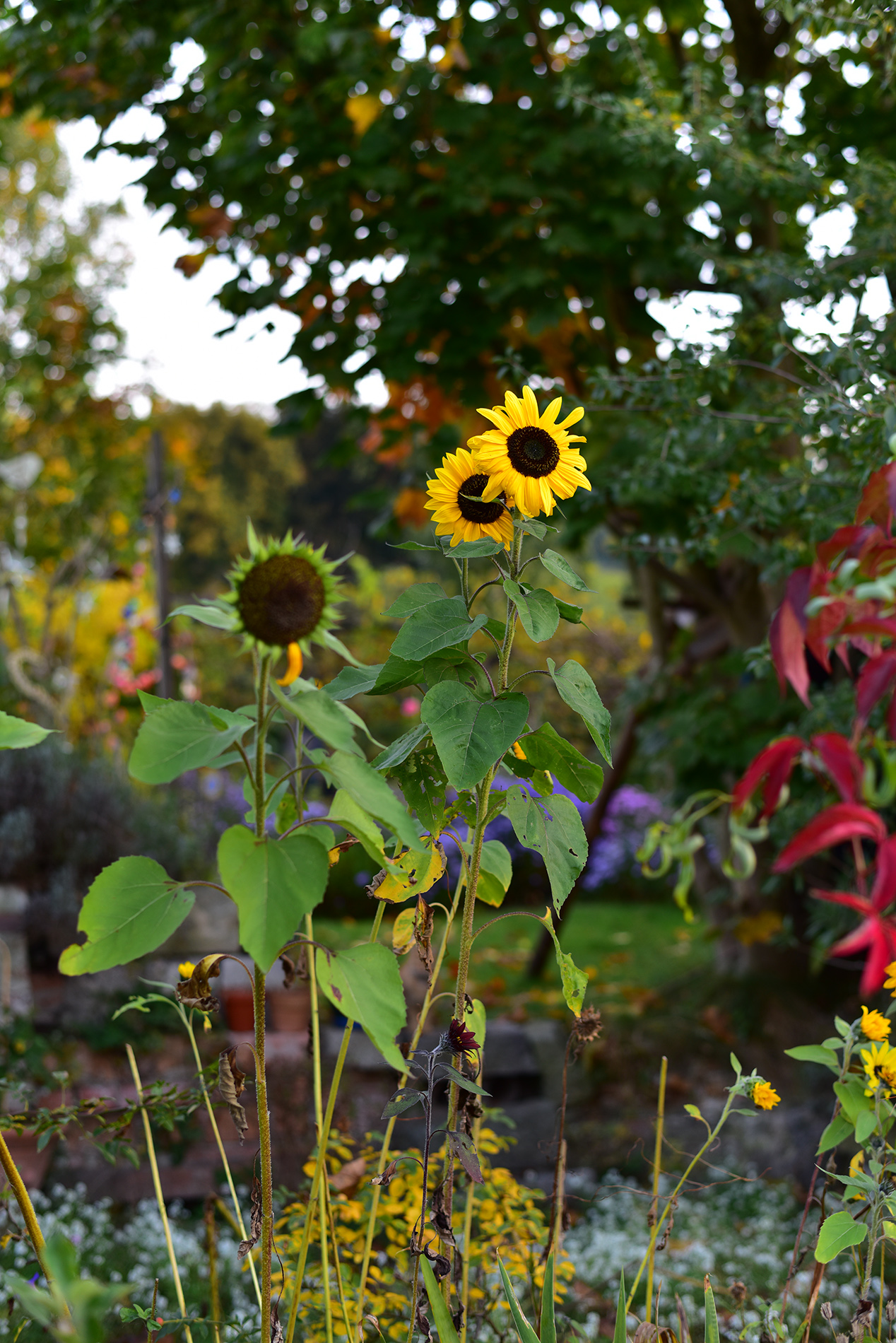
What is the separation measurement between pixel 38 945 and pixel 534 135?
3443 millimetres

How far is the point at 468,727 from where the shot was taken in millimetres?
971

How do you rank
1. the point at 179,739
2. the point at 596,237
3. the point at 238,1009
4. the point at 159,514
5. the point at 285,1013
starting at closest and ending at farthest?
the point at 179,739
the point at 596,237
the point at 238,1009
the point at 285,1013
the point at 159,514

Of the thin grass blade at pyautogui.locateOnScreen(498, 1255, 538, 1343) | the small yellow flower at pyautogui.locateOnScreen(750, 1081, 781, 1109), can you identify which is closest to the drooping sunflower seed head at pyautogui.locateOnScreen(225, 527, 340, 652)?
the thin grass blade at pyautogui.locateOnScreen(498, 1255, 538, 1343)

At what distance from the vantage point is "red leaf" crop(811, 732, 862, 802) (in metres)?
0.64

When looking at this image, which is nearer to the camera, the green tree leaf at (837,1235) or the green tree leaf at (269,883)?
the green tree leaf at (269,883)

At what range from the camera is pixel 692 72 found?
247 centimetres

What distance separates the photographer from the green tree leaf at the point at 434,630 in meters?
0.99

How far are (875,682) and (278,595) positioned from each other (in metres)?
0.43

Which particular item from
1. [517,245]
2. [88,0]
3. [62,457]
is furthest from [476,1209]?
[62,457]

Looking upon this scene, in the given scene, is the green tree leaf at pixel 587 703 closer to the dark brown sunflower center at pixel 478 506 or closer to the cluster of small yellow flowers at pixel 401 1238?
the dark brown sunflower center at pixel 478 506

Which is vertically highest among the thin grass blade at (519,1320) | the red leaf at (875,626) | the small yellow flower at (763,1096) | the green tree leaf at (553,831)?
the red leaf at (875,626)

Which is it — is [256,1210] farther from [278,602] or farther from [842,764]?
[842,764]

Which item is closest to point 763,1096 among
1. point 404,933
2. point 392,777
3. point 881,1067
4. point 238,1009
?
point 881,1067

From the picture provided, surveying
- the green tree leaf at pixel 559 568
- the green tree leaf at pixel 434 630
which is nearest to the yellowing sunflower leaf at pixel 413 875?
the green tree leaf at pixel 434 630
